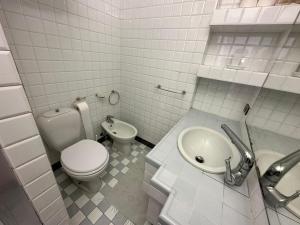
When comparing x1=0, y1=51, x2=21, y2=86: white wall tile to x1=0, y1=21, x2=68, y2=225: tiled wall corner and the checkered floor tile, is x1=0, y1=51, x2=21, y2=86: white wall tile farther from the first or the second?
the checkered floor tile

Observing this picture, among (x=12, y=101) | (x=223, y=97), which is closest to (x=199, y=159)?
(x=223, y=97)

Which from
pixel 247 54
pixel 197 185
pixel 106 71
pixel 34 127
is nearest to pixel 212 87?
pixel 247 54

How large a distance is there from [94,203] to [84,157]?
46 centimetres

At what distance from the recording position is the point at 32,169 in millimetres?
532

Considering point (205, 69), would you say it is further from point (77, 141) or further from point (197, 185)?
point (77, 141)

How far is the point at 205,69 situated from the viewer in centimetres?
117

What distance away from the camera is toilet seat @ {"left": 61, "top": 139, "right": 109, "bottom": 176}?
1072 mm

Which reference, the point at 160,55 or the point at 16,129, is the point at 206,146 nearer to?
the point at 160,55

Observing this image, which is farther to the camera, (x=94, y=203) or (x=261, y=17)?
(x=94, y=203)

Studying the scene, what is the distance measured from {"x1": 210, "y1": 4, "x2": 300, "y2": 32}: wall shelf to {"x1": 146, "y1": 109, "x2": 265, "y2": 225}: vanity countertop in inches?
39.8

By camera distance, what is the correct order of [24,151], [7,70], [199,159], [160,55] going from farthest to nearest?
[160,55]
[199,159]
[24,151]
[7,70]

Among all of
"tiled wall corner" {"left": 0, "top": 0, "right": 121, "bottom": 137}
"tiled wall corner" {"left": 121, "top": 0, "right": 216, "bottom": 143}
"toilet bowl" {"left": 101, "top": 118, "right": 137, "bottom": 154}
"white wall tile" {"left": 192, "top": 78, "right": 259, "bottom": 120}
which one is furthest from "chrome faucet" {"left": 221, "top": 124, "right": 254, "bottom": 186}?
"tiled wall corner" {"left": 0, "top": 0, "right": 121, "bottom": 137}

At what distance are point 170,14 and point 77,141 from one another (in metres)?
1.66

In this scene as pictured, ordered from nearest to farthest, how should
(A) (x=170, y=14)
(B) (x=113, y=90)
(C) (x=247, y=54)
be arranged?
(C) (x=247, y=54), (A) (x=170, y=14), (B) (x=113, y=90)
